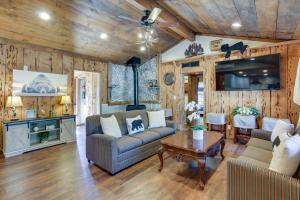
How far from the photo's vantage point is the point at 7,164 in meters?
3.24

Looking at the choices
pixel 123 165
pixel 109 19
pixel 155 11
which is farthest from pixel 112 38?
pixel 123 165

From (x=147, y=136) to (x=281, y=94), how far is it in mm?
3491

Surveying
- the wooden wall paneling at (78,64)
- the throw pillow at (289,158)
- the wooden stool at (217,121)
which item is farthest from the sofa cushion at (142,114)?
the throw pillow at (289,158)

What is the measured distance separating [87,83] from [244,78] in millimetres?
5909

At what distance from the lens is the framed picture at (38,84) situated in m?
4.10

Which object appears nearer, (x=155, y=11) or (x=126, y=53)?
(x=155, y=11)

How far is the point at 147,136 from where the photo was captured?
3.45 meters

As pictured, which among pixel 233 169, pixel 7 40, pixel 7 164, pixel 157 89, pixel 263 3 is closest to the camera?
pixel 233 169

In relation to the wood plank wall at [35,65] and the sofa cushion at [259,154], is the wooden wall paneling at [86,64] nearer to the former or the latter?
the wood plank wall at [35,65]

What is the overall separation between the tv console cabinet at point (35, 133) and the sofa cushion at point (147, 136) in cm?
231

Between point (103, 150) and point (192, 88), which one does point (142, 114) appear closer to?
point (103, 150)

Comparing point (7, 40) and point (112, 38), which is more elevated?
point (112, 38)

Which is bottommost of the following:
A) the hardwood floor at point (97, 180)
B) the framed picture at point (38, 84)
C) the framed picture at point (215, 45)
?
the hardwood floor at point (97, 180)

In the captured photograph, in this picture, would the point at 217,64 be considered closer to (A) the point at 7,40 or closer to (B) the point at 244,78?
(B) the point at 244,78
